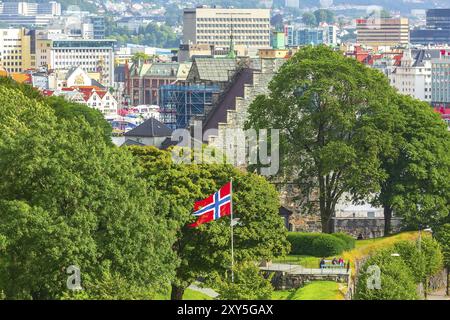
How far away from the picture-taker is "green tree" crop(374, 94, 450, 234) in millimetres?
72000

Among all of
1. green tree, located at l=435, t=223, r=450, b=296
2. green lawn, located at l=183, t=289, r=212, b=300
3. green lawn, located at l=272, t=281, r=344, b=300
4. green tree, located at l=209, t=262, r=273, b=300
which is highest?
green tree, located at l=209, t=262, r=273, b=300

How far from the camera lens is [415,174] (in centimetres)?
7219

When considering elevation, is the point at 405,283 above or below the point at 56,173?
below

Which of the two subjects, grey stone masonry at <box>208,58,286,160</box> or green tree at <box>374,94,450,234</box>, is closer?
green tree at <box>374,94,450,234</box>

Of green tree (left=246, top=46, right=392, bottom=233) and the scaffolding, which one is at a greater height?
green tree (left=246, top=46, right=392, bottom=233)

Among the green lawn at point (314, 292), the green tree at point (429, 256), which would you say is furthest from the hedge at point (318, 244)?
the green lawn at point (314, 292)

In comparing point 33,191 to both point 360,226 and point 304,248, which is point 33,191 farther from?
point 360,226

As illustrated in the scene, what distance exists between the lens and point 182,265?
56094 millimetres

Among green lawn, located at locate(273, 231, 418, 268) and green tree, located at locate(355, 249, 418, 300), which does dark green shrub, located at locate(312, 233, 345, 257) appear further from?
green tree, located at locate(355, 249, 418, 300)

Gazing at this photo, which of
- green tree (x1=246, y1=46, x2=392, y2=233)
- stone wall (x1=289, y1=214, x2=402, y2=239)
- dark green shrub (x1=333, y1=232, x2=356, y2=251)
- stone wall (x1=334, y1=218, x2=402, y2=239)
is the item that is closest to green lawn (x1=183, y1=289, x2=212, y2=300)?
dark green shrub (x1=333, y1=232, x2=356, y2=251)

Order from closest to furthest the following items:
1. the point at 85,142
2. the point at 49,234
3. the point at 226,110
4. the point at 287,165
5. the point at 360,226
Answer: the point at 49,234, the point at 85,142, the point at 287,165, the point at 360,226, the point at 226,110

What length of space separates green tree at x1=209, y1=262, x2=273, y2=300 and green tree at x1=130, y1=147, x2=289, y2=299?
8.81ft

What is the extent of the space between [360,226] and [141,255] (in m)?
31.9

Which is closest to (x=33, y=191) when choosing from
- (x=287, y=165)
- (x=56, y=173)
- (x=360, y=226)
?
(x=56, y=173)
